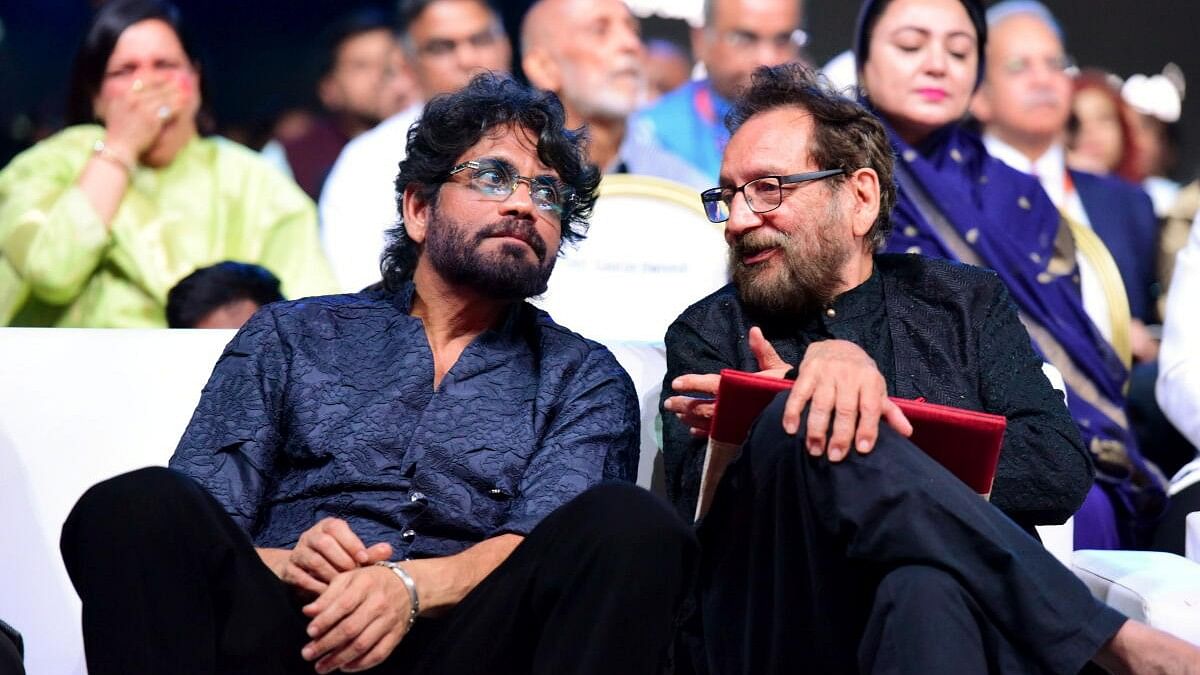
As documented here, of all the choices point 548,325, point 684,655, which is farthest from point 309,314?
point 684,655

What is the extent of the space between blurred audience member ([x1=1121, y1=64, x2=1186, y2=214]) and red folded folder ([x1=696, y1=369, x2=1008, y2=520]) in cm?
238

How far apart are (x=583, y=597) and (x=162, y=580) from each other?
0.48 meters

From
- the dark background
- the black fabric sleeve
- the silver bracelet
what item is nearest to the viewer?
Answer: the silver bracelet

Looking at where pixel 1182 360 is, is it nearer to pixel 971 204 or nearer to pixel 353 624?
pixel 971 204

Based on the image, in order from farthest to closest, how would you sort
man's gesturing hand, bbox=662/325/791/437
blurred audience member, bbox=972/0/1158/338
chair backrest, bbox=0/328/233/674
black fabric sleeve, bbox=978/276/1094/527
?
blurred audience member, bbox=972/0/1158/338
chair backrest, bbox=0/328/233/674
black fabric sleeve, bbox=978/276/1094/527
man's gesturing hand, bbox=662/325/791/437

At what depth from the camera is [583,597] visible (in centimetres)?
164

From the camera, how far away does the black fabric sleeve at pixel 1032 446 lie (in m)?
2.04

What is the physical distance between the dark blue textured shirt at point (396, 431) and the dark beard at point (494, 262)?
0.28ft

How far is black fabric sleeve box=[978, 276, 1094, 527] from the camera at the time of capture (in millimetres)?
2045

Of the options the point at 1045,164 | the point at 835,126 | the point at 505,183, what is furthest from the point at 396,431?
the point at 1045,164

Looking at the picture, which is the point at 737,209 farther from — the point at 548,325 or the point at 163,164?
the point at 163,164

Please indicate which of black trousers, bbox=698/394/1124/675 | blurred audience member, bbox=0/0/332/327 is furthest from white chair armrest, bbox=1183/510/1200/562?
blurred audience member, bbox=0/0/332/327

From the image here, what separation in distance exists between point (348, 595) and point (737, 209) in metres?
0.96

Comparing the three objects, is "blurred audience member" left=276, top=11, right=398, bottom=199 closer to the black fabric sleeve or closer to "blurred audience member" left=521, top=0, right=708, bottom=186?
"blurred audience member" left=521, top=0, right=708, bottom=186
